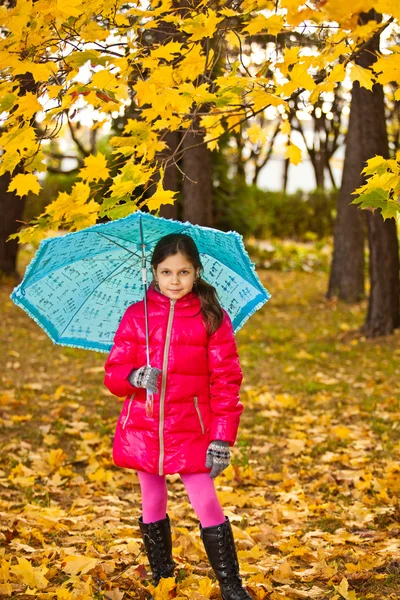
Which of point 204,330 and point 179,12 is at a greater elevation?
point 179,12

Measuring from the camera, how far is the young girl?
3070 millimetres

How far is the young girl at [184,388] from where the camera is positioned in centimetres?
307

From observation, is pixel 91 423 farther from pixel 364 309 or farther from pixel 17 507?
pixel 364 309

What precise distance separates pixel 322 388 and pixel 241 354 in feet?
5.95

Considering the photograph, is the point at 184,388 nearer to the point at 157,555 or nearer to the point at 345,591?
the point at 157,555

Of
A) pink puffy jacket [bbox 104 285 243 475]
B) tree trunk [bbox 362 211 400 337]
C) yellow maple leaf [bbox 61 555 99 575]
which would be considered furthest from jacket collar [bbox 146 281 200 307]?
tree trunk [bbox 362 211 400 337]

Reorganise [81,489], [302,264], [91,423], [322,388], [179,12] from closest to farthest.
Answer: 1. [179,12]
2. [81,489]
3. [91,423]
4. [322,388]
5. [302,264]

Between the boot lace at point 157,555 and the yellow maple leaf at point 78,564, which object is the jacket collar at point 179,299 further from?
Answer: the yellow maple leaf at point 78,564

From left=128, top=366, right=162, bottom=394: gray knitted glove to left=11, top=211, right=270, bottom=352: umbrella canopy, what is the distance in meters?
0.60

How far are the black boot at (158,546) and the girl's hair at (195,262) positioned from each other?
0.85 meters

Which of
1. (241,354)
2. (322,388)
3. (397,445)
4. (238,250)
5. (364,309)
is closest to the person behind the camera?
(238,250)

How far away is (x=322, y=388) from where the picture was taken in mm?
7859

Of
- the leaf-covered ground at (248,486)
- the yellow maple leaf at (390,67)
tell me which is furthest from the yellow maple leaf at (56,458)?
the yellow maple leaf at (390,67)

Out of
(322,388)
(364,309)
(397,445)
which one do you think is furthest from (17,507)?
(364,309)
